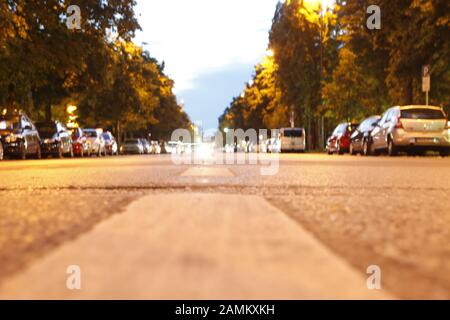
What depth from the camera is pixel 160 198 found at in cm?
574

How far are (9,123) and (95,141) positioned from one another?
13.3 metres

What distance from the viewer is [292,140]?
1940 inches

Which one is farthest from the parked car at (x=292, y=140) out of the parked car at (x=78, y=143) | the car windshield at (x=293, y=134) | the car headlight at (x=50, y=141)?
the car headlight at (x=50, y=141)

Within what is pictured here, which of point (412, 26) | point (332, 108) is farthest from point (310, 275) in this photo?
point (332, 108)

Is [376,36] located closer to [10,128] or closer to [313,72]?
[10,128]

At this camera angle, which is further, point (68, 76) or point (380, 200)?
point (68, 76)

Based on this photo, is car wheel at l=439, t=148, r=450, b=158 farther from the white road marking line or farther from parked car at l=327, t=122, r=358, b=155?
the white road marking line

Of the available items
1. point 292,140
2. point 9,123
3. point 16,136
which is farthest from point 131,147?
point 16,136

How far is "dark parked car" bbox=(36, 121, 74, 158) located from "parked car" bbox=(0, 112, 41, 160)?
2666 millimetres

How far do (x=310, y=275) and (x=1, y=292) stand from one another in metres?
1.10

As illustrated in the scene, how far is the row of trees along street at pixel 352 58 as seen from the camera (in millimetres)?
26125

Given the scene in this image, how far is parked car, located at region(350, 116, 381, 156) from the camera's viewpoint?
Answer: 26.8 metres

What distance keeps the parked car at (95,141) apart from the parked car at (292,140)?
13.5 meters

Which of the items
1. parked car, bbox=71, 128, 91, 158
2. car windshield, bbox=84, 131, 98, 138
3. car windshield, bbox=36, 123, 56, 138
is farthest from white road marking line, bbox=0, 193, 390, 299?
car windshield, bbox=84, 131, 98, 138
